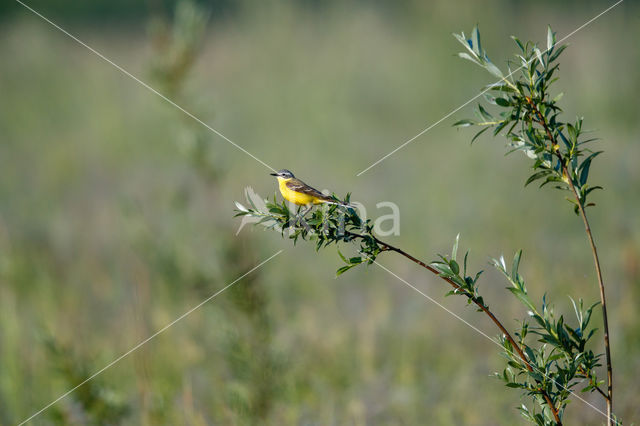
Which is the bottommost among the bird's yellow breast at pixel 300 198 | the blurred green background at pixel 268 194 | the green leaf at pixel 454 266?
the green leaf at pixel 454 266

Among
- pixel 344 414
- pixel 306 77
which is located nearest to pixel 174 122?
pixel 344 414

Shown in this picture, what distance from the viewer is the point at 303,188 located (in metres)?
2.36

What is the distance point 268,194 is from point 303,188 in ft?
13.8

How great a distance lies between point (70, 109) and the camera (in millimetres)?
10562

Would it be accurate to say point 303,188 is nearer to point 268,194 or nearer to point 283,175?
point 283,175

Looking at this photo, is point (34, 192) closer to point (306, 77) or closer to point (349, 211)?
point (306, 77)

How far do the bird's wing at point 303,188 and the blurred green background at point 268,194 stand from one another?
0.74 m

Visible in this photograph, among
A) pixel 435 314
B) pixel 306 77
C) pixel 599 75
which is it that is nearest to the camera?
pixel 435 314

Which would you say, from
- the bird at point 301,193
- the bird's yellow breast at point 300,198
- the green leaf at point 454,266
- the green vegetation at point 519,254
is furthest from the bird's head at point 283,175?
the green leaf at point 454,266

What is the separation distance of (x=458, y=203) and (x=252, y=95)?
4959mm

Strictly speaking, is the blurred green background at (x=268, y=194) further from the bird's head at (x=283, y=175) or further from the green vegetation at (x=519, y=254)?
the green vegetation at (x=519, y=254)

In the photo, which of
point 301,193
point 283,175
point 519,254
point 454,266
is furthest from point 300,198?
point 519,254

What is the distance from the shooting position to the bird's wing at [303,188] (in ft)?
7.39

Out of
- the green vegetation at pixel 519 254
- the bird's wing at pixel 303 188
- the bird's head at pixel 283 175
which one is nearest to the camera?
the green vegetation at pixel 519 254
